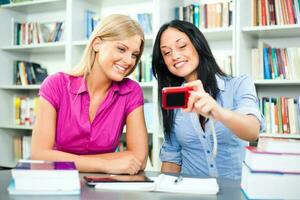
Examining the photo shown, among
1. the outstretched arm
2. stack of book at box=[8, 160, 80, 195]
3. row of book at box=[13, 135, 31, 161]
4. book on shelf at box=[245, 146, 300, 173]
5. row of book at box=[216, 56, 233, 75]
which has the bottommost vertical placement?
row of book at box=[13, 135, 31, 161]

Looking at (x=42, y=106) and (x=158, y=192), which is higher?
(x=42, y=106)

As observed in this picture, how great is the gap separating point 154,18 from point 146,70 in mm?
411

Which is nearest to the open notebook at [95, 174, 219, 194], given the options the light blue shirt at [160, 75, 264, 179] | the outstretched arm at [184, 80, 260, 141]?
the outstretched arm at [184, 80, 260, 141]

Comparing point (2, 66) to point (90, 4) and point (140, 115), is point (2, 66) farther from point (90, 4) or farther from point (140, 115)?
point (140, 115)

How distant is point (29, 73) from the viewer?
151 inches

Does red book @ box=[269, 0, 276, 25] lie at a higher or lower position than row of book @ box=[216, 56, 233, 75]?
higher

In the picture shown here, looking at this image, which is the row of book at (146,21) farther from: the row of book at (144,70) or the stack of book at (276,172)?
the stack of book at (276,172)

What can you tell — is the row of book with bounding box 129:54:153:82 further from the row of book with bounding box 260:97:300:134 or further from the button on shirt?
the button on shirt

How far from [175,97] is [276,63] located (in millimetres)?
1775

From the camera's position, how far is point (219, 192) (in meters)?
1.15

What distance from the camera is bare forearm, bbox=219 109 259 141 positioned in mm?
1343

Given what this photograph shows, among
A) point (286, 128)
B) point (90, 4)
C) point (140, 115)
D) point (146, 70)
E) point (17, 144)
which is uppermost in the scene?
point (90, 4)

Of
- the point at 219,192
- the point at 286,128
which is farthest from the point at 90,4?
the point at 219,192

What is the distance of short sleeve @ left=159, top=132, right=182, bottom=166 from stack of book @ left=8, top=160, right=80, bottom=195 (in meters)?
0.78
